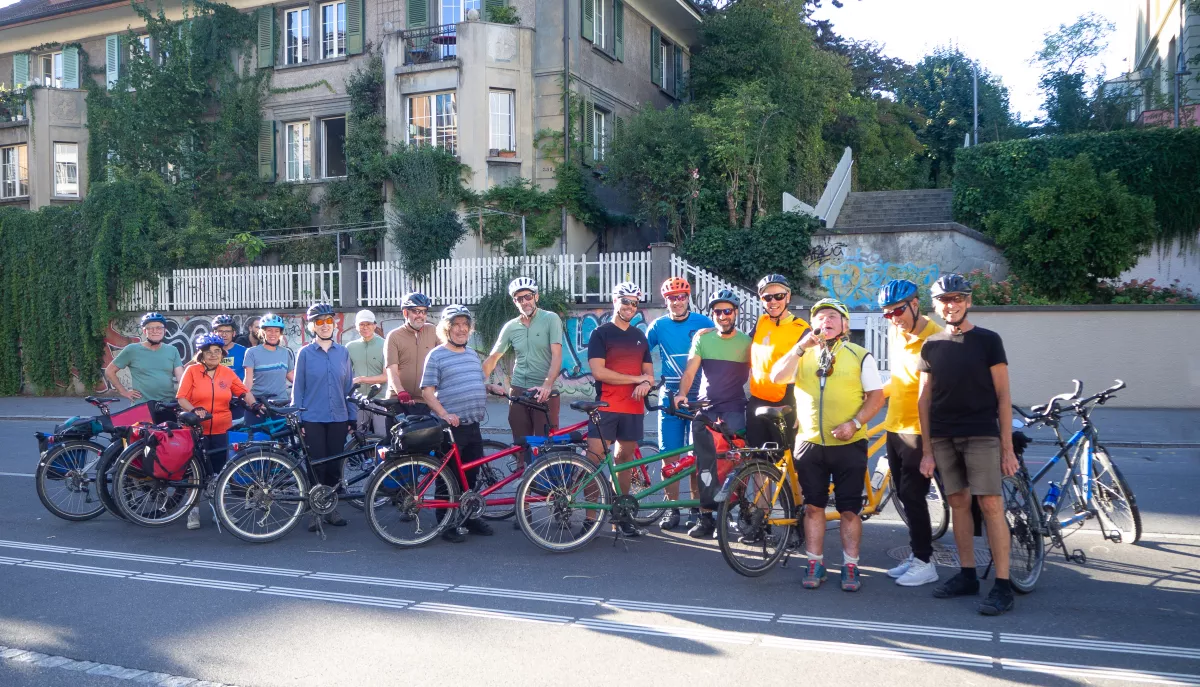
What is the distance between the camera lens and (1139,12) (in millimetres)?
32750

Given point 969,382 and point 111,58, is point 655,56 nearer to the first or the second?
point 111,58

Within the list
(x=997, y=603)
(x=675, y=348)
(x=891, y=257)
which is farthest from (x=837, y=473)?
(x=891, y=257)

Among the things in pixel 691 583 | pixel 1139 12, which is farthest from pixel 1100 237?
pixel 1139 12

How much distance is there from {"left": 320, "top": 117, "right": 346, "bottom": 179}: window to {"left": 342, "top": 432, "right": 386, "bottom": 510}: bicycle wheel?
1767 centimetres

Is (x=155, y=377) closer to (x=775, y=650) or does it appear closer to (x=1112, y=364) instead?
(x=775, y=650)

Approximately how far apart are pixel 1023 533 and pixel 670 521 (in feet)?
9.19

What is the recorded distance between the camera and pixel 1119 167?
62.3 ft

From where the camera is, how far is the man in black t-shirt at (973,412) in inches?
218

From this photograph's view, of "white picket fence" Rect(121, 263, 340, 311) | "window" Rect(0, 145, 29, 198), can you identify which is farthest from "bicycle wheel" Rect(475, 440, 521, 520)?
"window" Rect(0, 145, 29, 198)

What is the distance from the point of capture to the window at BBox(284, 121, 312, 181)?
25109 millimetres

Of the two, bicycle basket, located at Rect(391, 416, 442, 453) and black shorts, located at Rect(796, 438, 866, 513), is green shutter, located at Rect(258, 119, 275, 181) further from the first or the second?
black shorts, located at Rect(796, 438, 866, 513)

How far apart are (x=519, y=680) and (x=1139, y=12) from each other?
36.2 m

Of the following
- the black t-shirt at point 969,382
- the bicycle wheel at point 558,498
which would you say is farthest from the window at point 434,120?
the black t-shirt at point 969,382

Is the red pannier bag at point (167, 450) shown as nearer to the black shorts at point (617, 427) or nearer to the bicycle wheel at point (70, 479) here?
the bicycle wheel at point (70, 479)
